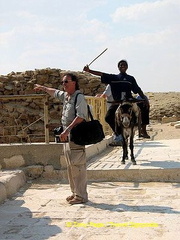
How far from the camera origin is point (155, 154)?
9281 mm

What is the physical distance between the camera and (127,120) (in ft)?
25.3

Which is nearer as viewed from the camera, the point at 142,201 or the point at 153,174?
the point at 142,201

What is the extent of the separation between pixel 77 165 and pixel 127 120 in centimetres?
226

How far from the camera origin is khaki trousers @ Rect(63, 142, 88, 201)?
223 inches

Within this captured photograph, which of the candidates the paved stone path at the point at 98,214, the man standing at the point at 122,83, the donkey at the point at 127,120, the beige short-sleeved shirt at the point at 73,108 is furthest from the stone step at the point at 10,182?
the man standing at the point at 122,83

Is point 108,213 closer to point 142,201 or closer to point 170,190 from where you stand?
point 142,201

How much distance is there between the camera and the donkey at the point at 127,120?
773 cm

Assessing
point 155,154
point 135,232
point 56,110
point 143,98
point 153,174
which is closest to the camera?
point 135,232

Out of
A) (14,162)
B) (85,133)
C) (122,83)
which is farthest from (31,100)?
(85,133)

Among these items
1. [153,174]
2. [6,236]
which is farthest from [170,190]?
[6,236]

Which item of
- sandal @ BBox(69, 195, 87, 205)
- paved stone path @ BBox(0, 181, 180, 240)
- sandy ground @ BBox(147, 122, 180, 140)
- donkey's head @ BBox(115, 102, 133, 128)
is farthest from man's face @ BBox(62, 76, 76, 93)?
sandy ground @ BBox(147, 122, 180, 140)

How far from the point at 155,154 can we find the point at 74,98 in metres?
4.25

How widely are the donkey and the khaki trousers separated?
7.23 feet

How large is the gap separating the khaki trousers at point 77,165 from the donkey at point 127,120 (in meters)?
2.20
